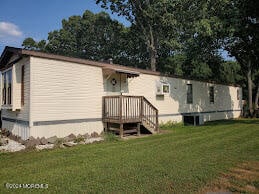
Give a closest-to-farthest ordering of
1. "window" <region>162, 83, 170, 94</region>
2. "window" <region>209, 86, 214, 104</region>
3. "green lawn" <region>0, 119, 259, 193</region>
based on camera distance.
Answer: "green lawn" <region>0, 119, 259, 193</region> → "window" <region>162, 83, 170, 94</region> → "window" <region>209, 86, 214, 104</region>

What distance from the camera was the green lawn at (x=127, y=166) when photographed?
13.1 feet

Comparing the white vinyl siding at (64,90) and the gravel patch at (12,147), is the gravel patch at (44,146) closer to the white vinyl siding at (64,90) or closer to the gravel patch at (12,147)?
the gravel patch at (12,147)

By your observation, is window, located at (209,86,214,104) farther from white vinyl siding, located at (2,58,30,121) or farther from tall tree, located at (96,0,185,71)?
white vinyl siding, located at (2,58,30,121)

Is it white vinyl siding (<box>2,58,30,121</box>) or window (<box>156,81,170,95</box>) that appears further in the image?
window (<box>156,81,170,95</box>)

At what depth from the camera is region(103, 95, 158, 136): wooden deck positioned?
9.73 m

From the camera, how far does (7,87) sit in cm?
963

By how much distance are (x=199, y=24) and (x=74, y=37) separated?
2781cm

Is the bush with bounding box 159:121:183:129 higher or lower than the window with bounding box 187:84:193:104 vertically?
lower

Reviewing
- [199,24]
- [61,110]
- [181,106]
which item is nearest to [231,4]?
[199,24]

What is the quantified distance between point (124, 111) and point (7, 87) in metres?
4.92

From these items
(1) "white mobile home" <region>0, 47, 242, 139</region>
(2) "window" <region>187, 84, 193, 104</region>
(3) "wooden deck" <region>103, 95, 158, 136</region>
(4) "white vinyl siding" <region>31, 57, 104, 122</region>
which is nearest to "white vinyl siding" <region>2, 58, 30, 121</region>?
(1) "white mobile home" <region>0, 47, 242, 139</region>

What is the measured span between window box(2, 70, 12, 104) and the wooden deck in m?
3.83

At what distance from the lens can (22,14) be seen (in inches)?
640

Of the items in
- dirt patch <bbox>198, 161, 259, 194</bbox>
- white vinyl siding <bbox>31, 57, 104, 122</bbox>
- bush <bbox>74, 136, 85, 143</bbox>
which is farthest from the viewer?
bush <bbox>74, 136, 85, 143</bbox>
